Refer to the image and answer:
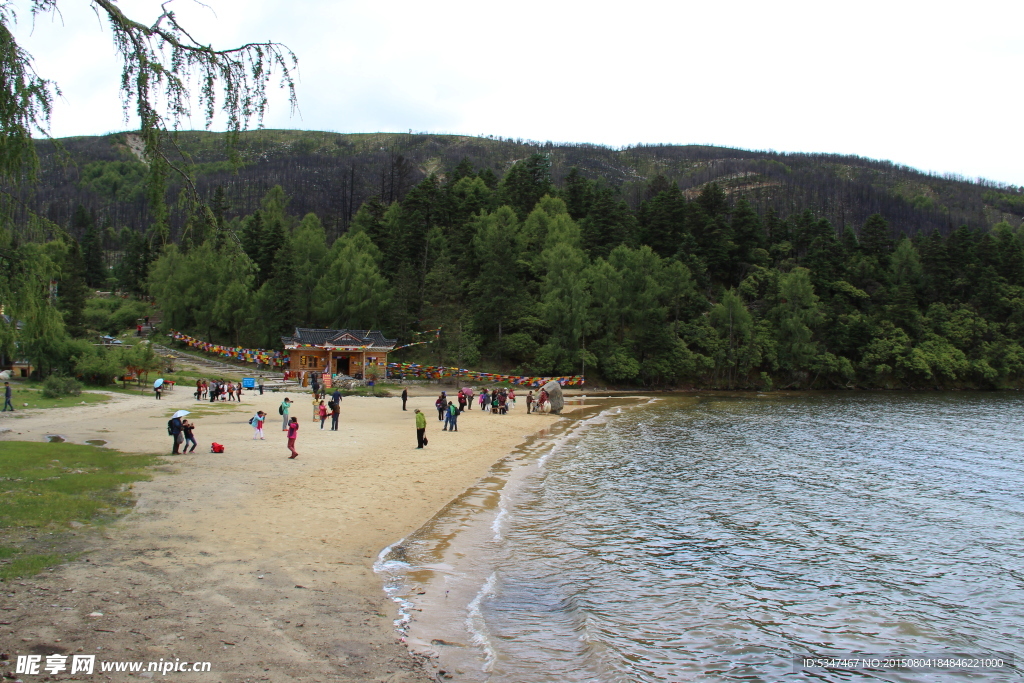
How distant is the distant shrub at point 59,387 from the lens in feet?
104

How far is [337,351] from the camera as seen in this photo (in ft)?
194

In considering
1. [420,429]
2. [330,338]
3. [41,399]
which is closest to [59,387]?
[41,399]

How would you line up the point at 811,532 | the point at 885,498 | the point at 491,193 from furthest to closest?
the point at 491,193 → the point at 885,498 → the point at 811,532

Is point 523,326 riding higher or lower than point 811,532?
higher

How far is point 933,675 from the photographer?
8625mm

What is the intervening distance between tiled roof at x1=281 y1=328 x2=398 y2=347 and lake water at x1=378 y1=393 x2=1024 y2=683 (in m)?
36.2

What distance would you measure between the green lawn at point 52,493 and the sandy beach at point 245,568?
43 centimetres

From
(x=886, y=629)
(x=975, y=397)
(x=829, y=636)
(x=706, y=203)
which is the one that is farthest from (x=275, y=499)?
(x=706, y=203)

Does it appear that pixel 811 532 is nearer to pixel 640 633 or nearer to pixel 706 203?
pixel 640 633

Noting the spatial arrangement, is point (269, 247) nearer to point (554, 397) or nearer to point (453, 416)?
point (554, 397)

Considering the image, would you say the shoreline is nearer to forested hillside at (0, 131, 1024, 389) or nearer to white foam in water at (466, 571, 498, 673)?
white foam in water at (466, 571, 498, 673)

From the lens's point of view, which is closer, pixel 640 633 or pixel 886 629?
pixel 640 633

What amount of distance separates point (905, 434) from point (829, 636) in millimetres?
32036

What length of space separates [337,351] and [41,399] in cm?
2951
